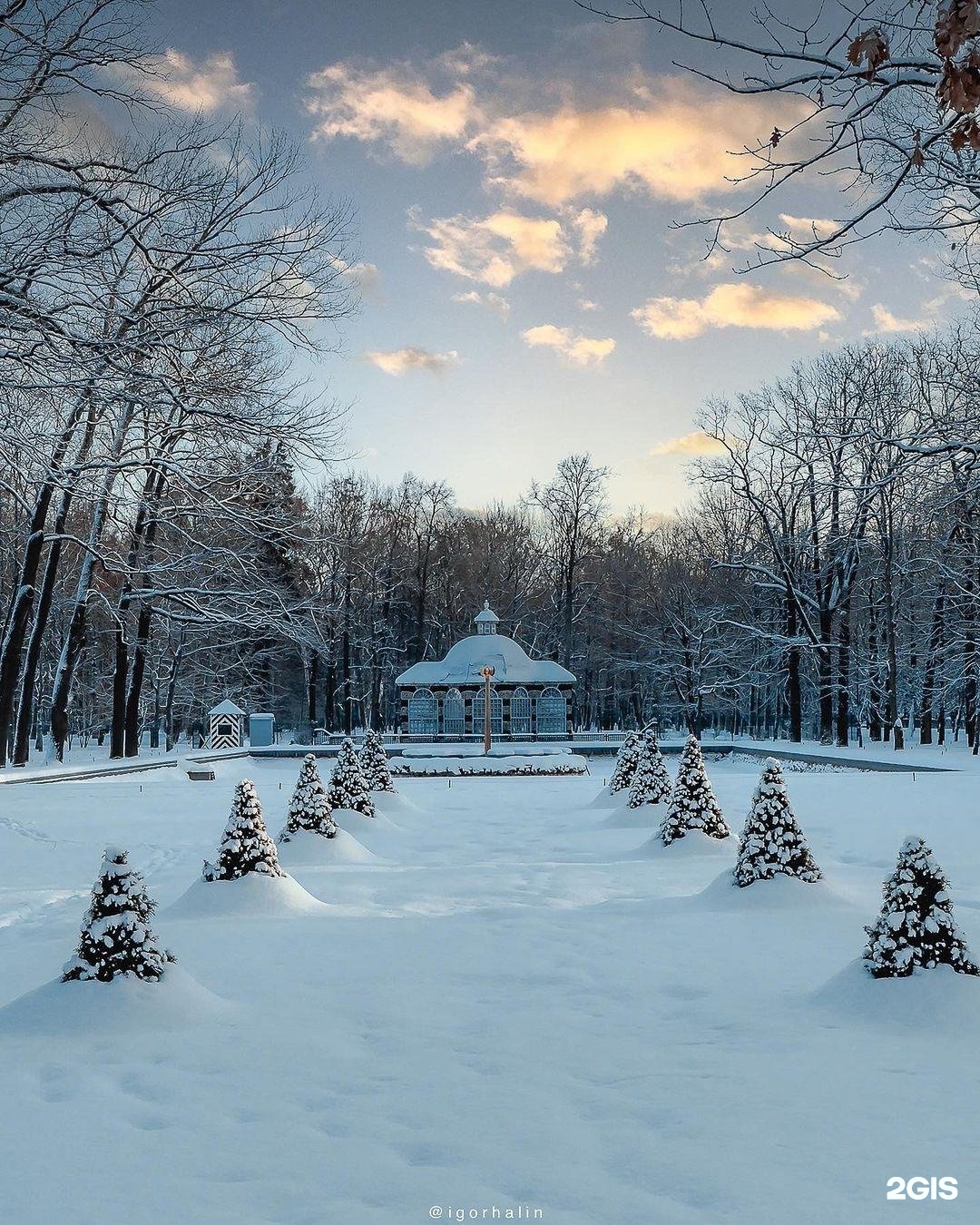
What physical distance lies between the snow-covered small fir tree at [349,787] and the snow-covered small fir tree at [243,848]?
560 centimetres

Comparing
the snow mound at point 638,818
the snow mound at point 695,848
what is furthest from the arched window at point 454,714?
the snow mound at point 695,848

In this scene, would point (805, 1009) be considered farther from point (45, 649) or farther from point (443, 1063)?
point (45, 649)

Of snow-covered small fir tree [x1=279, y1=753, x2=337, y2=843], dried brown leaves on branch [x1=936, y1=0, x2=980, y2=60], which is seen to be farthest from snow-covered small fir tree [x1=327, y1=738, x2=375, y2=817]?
dried brown leaves on branch [x1=936, y1=0, x2=980, y2=60]

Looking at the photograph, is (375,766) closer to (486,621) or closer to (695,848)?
(695,848)

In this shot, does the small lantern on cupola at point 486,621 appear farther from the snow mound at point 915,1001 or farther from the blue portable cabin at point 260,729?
the snow mound at point 915,1001

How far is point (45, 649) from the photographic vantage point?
47.0 m

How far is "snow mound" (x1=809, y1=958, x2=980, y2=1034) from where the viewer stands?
18.3ft

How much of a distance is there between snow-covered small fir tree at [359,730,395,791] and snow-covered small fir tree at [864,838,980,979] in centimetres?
1250

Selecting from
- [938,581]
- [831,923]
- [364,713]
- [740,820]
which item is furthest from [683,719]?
[831,923]

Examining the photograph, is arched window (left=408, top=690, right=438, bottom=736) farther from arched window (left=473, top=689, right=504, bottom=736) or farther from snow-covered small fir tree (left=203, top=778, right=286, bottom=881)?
snow-covered small fir tree (left=203, top=778, right=286, bottom=881)

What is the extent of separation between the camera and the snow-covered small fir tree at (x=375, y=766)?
17.9 m

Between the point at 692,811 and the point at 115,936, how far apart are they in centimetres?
821

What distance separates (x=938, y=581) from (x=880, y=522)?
310 cm

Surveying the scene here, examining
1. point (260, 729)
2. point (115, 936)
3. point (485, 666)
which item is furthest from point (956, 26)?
point (485, 666)
